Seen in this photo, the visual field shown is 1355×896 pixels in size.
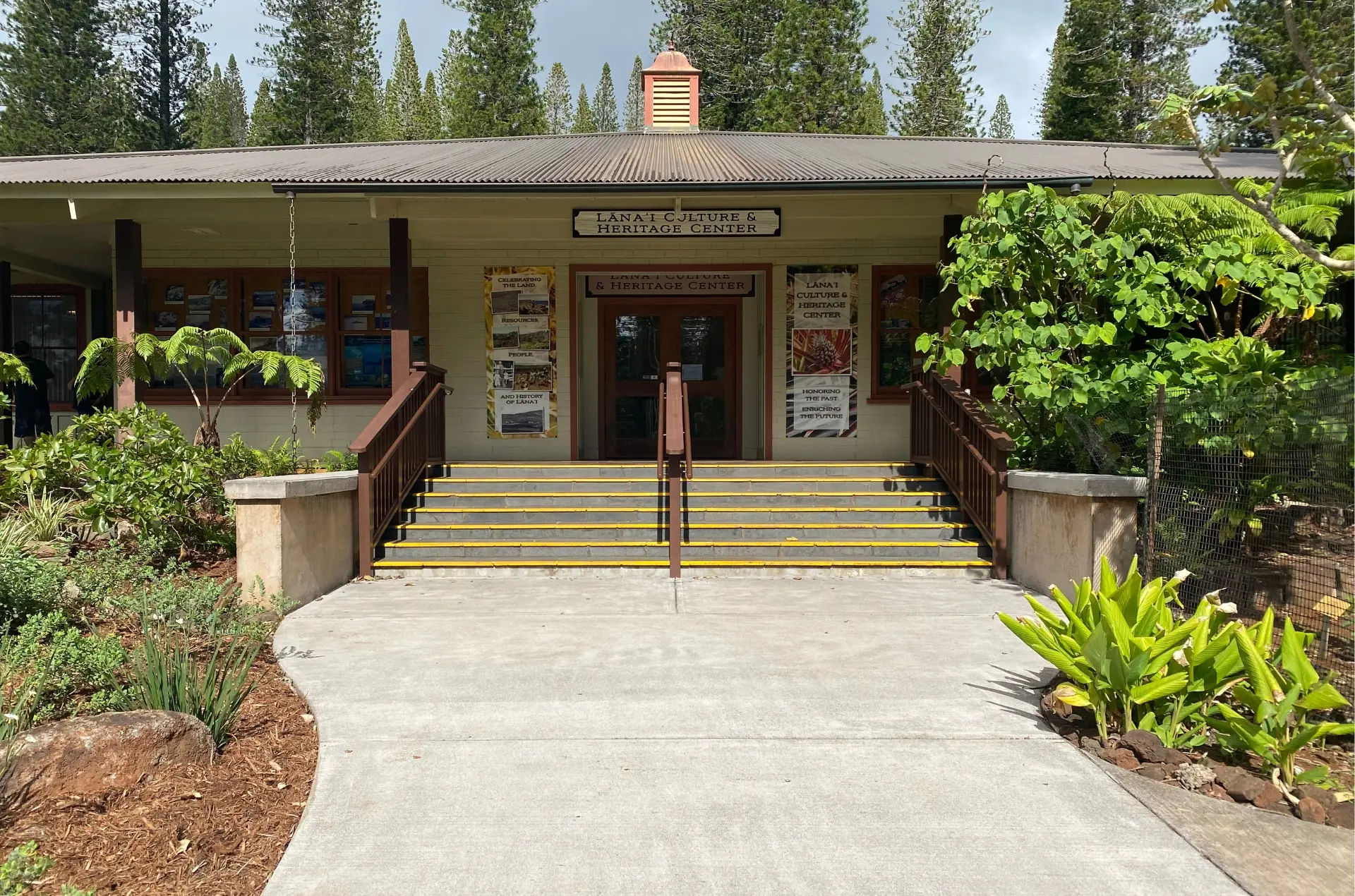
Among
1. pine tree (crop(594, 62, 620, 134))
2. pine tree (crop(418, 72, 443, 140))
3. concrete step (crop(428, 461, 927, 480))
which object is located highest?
pine tree (crop(594, 62, 620, 134))

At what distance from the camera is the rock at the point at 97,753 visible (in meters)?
3.10

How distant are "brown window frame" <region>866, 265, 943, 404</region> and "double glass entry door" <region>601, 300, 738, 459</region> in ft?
5.91

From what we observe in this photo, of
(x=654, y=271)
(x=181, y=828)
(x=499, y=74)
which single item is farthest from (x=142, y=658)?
(x=499, y=74)

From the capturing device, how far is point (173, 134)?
34.5 m

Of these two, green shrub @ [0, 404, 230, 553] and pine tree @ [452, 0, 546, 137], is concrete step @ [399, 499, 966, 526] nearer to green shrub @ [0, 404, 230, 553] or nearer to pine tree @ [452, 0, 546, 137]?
green shrub @ [0, 404, 230, 553]

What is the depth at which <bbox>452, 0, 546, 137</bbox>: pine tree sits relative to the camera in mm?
33000

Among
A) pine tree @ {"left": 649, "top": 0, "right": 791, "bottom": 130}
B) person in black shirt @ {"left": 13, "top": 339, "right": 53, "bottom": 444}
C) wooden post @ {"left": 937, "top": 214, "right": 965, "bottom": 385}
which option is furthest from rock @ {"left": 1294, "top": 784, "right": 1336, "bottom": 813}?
→ pine tree @ {"left": 649, "top": 0, "right": 791, "bottom": 130}

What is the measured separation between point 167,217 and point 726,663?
7.97 m

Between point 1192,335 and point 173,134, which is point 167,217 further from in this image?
point 173,134

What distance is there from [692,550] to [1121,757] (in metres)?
4.49

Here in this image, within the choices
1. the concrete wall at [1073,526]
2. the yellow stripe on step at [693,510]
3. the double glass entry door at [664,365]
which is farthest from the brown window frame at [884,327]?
the concrete wall at [1073,526]

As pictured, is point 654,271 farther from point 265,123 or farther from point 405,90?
point 405,90

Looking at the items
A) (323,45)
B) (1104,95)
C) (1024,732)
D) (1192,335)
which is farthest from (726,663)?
(323,45)

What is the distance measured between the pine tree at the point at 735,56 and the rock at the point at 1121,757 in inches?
1194
